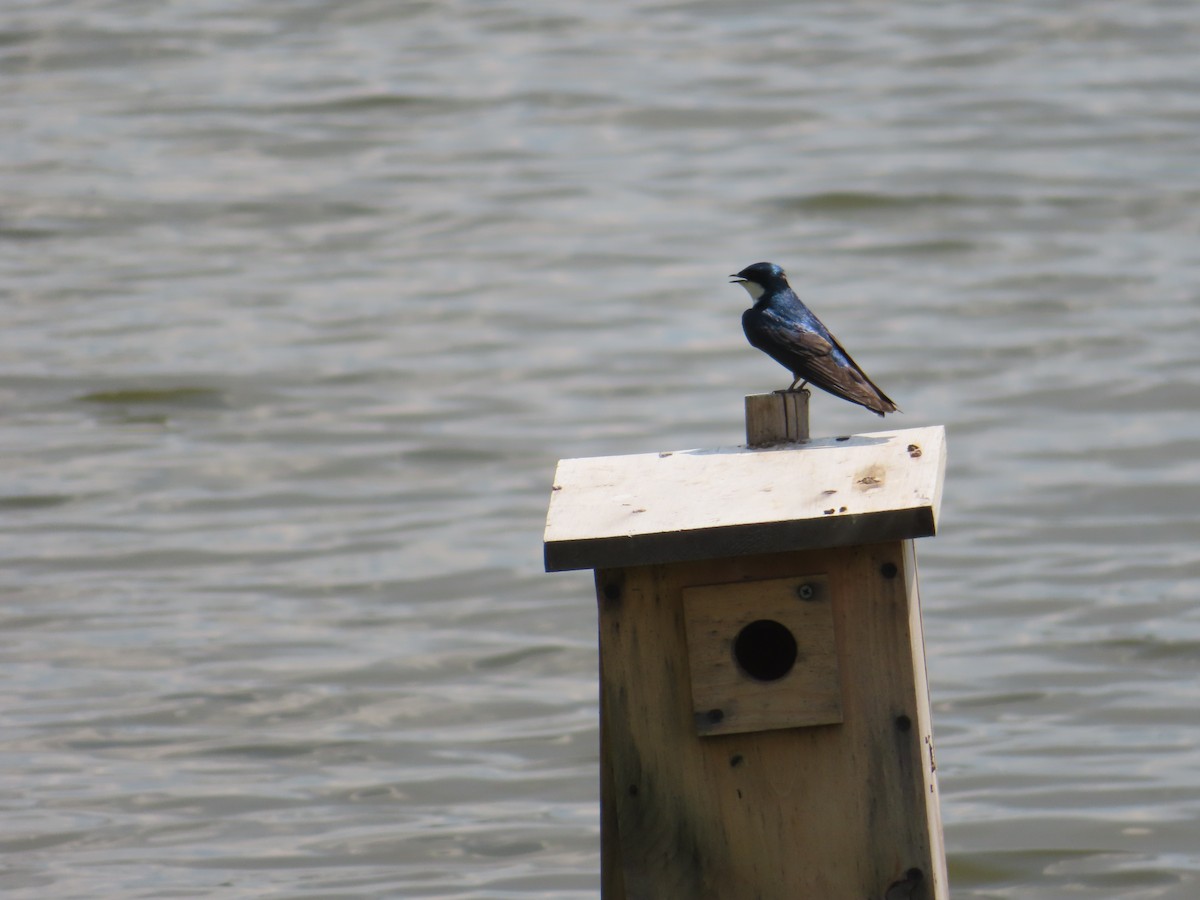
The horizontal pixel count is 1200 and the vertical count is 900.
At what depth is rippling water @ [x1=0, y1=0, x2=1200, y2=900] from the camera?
5473mm

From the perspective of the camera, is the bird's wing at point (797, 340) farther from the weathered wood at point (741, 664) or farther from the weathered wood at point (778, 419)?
the weathered wood at point (741, 664)

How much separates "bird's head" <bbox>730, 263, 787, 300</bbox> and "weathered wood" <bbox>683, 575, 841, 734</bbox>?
1055mm

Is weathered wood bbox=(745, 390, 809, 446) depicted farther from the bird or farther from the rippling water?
the rippling water

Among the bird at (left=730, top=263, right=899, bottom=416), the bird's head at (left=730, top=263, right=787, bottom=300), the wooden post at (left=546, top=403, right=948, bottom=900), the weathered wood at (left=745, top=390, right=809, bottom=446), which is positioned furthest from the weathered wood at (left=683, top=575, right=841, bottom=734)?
the bird's head at (left=730, top=263, right=787, bottom=300)

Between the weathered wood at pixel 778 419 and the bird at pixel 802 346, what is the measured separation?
0.50ft

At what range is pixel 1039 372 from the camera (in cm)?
977

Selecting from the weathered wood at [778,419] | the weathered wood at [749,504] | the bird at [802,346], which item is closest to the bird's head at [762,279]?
the bird at [802,346]

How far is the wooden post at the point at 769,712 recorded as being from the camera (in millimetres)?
3008

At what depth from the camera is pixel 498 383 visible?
32.3 feet

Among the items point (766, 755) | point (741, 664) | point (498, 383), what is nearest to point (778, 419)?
point (741, 664)

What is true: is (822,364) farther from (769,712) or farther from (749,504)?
(769,712)

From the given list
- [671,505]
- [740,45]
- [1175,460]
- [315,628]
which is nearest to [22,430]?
[315,628]

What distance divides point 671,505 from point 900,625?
408 millimetres

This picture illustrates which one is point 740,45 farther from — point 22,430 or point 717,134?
point 22,430
